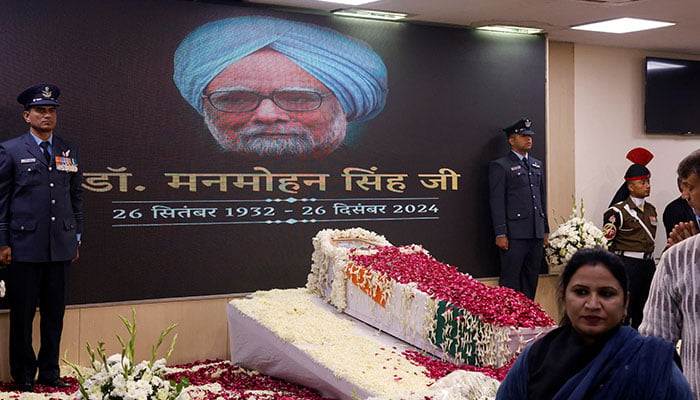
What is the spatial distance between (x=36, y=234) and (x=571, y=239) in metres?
4.61

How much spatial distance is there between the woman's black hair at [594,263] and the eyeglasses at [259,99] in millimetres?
4616

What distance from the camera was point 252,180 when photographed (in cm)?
671

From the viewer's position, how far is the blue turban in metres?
6.48

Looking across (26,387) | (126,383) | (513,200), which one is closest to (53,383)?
(26,387)

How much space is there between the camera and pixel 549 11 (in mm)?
7016

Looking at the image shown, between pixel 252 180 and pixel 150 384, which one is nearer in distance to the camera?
pixel 150 384

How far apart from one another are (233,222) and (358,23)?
76.1 inches

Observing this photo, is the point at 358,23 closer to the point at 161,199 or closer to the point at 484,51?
the point at 484,51

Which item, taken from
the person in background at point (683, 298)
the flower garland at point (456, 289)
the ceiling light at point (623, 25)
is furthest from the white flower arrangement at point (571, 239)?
the person in background at point (683, 298)

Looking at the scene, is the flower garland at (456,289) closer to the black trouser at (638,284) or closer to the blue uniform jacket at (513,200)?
the blue uniform jacket at (513,200)

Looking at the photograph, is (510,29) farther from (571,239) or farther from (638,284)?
(638,284)

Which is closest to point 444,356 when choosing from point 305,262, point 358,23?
point 305,262

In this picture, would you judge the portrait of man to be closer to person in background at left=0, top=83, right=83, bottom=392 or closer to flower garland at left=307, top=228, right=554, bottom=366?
flower garland at left=307, top=228, right=554, bottom=366

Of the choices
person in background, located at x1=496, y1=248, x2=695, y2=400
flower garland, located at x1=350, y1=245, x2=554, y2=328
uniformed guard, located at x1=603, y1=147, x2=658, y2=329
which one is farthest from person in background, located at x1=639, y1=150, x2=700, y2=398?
uniformed guard, located at x1=603, y1=147, x2=658, y2=329
